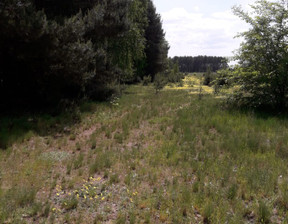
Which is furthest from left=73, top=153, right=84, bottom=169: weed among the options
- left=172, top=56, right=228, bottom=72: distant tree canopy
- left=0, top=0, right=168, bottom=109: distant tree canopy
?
left=172, top=56, right=228, bottom=72: distant tree canopy

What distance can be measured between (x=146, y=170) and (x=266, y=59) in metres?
8.31

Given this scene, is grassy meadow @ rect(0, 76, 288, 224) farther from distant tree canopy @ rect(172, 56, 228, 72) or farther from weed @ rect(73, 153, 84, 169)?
distant tree canopy @ rect(172, 56, 228, 72)

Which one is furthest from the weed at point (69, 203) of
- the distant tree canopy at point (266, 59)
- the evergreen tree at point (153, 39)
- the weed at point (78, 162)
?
the evergreen tree at point (153, 39)

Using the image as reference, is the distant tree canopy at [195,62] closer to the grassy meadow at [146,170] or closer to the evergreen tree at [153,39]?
the evergreen tree at [153,39]

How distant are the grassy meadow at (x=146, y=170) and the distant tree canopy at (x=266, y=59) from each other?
1.63 meters

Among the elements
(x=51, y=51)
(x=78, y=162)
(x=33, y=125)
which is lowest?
(x=78, y=162)

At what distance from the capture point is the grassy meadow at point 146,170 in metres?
4.09

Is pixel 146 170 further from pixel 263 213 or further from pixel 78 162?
pixel 263 213

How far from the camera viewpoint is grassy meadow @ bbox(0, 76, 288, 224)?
13.4ft

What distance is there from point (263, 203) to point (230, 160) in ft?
6.53

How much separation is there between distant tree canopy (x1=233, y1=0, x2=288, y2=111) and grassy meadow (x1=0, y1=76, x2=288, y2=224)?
1627 millimetres

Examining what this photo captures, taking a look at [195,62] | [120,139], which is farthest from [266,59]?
[195,62]

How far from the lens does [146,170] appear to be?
5719 mm

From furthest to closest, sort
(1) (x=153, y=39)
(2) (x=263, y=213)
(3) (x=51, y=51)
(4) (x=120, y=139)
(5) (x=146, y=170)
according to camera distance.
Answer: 1. (1) (x=153, y=39)
2. (3) (x=51, y=51)
3. (4) (x=120, y=139)
4. (5) (x=146, y=170)
5. (2) (x=263, y=213)
